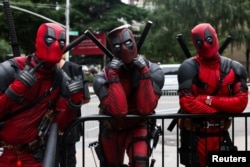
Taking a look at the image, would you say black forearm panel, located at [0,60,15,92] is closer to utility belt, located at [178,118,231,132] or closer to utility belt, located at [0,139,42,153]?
utility belt, located at [0,139,42,153]

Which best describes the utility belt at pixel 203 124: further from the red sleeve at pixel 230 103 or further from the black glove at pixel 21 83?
the black glove at pixel 21 83

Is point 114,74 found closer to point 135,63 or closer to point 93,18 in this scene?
point 135,63

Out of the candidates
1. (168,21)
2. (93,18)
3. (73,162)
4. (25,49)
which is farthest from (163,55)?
(73,162)

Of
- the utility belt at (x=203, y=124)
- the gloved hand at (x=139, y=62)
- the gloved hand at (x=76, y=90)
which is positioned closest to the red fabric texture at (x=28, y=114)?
the gloved hand at (x=76, y=90)

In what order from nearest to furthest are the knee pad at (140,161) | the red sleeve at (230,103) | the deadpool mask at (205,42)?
the knee pad at (140,161) < the red sleeve at (230,103) < the deadpool mask at (205,42)

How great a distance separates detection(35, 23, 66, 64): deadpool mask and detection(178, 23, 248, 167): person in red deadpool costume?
1214mm

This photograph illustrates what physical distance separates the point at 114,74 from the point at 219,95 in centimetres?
100

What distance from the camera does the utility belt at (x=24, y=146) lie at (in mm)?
3617

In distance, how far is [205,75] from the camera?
414 centimetres

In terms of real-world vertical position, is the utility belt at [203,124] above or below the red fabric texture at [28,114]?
below

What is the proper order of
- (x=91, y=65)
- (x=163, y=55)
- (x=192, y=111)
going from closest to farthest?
(x=192, y=111), (x=163, y=55), (x=91, y=65)

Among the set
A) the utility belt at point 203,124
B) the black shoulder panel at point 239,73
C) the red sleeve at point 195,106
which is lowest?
the utility belt at point 203,124

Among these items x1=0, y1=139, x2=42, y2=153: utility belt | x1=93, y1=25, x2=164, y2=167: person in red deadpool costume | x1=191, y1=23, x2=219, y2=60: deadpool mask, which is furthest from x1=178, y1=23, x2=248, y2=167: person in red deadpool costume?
x1=0, y1=139, x2=42, y2=153: utility belt

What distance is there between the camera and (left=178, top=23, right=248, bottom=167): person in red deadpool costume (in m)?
4.10
